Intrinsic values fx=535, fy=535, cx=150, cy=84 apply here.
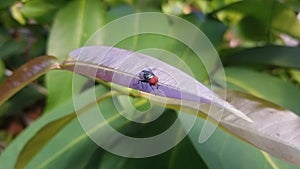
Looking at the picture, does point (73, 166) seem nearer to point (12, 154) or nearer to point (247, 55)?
point (12, 154)

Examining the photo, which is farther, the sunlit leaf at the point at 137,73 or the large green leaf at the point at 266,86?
the large green leaf at the point at 266,86

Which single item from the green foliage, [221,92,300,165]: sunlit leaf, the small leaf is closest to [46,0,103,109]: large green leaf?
the green foliage

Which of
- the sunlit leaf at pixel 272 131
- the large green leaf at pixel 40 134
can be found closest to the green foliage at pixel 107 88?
the large green leaf at pixel 40 134

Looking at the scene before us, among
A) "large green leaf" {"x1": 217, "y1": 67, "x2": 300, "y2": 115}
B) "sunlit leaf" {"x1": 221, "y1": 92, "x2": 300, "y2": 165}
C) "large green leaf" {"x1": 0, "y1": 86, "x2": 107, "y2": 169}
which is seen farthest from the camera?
"large green leaf" {"x1": 217, "y1": 67, "x2": 300, "y2": 115}

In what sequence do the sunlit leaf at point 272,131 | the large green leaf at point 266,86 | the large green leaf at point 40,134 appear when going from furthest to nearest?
the large green leaf at point 266,86 < the large green leaf at point 40,134 < the sunlit leaf at point 272,131

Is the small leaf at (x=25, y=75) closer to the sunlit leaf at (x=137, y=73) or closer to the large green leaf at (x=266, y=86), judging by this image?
the sunlit leaf at (x=137, y=73)

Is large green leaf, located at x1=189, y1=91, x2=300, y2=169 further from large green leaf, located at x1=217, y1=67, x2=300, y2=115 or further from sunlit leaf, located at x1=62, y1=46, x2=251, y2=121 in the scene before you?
large green leaf, located at x1=217, y1=67, x2=300, y2=115

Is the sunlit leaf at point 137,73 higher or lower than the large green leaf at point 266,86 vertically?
higher
